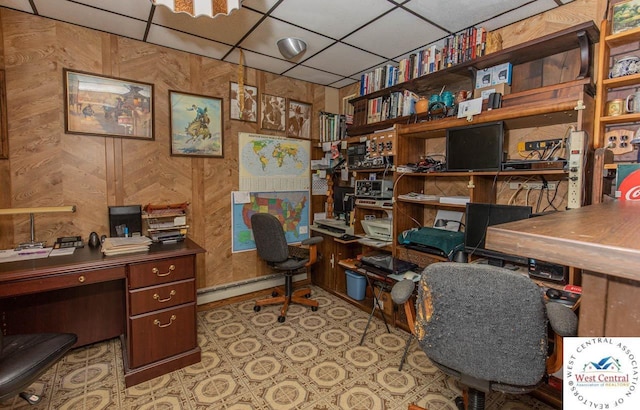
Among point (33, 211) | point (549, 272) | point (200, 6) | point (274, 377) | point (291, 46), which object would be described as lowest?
point (274, 377)

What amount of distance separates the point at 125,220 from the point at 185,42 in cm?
168

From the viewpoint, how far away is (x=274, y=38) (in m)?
2.61

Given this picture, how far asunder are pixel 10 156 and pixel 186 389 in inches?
84.5

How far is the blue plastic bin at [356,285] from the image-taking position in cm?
311

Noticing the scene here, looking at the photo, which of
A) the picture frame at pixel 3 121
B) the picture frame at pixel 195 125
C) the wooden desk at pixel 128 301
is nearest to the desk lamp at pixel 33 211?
the wooden desk at pixel 128 301

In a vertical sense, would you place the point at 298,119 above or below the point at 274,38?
below

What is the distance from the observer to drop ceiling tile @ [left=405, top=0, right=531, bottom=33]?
2.06 metres

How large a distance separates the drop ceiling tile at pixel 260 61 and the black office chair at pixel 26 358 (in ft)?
8.59

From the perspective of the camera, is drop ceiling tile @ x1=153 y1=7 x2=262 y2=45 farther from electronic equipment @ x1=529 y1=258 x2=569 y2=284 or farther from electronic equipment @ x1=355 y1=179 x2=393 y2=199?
electronic equipment @ x1=529 y1=258 x2=569 y2=284

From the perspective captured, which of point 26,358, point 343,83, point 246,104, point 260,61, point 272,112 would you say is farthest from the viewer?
point 343,83

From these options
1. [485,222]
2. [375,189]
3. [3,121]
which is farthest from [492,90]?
[3,121]

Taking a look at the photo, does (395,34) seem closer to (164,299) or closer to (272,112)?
(272,112)

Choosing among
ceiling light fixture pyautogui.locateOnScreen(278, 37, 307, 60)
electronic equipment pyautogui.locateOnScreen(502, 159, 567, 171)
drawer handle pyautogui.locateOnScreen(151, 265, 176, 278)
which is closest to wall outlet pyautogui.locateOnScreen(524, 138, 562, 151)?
electronic equipment pyautogui.locateOnScreen(502, 159, 567, 171)

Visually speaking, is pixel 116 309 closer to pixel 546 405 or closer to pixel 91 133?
pixel 91 133
